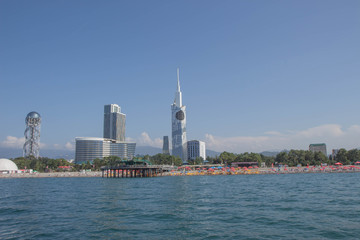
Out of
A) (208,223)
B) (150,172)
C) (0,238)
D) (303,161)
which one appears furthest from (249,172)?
(0,238)

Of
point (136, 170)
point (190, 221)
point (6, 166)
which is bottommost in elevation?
point (190, 221)

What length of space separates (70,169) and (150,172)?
85916 mm

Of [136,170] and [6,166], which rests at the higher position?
[6,166]

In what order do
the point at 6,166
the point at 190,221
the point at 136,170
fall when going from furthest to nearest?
1. the point at 6,166
2. the point at 136,170
3. the point at 190,221

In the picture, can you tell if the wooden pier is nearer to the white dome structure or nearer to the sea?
the white dome structure

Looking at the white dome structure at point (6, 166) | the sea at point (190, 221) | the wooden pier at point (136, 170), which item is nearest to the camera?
the sea at point (190, 221)

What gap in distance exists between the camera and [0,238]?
62.6 feet

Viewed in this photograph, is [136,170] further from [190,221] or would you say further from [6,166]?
[190,221]

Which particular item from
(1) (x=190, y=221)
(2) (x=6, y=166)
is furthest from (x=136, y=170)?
(1) (x=190, y=221)

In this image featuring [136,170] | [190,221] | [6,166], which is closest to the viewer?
[190,221]

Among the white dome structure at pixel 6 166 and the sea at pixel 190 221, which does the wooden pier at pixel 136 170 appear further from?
the sea at pixel 190 221

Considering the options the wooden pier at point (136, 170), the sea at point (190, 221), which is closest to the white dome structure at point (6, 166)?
the wooden pier at point (136, 170)

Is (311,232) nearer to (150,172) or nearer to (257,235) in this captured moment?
(257,235)

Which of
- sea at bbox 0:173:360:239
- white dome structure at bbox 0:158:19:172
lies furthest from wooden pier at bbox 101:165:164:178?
sea at bbox 0:173:360:239
